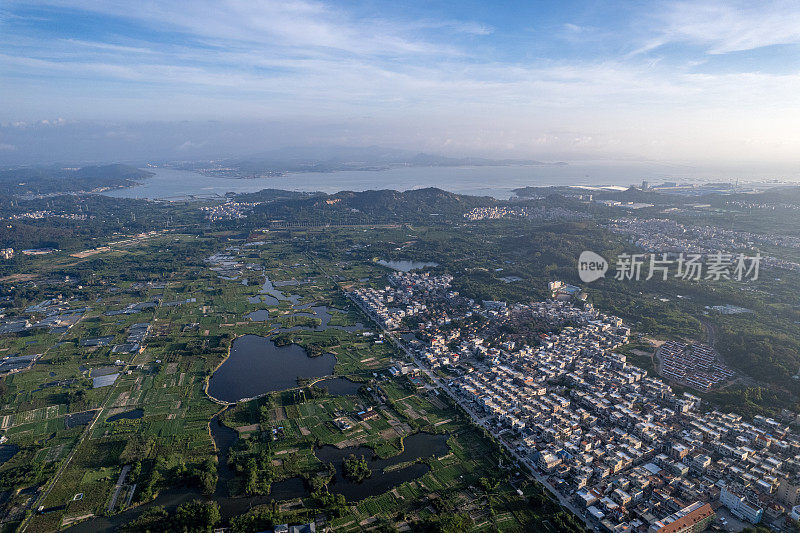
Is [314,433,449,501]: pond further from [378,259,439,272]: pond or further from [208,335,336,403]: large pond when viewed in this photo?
[378,259,439,272]: pond

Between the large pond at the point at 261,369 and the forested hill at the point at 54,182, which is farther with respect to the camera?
the forested hill at the point at 54,182

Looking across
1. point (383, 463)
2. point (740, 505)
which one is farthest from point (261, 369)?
point (740, 505)

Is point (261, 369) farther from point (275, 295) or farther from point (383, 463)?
point (275, 295)

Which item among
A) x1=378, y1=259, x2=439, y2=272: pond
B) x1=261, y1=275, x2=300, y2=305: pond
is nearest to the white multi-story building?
x1=261, y1=275, x2=300, y2=305: pond

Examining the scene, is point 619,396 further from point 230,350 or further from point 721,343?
point 230,350

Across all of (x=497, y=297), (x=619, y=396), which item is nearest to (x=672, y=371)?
(x=619, y=396)

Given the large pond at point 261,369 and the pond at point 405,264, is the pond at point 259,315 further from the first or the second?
the pond at point 405,264

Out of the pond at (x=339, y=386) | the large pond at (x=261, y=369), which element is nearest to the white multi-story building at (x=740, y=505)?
the pond at (x=339, y=386)
